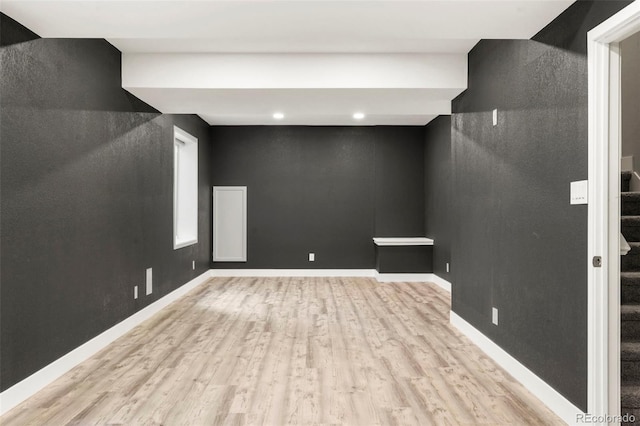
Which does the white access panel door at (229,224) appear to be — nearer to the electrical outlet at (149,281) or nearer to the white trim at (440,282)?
the electrical outlet at (149,281)

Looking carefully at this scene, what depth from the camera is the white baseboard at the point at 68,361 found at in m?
2.51

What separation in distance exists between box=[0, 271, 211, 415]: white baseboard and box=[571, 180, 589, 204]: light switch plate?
129 inches

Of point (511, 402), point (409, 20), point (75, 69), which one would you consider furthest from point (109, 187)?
point (511, 402)

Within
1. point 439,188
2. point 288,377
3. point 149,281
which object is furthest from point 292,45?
point 439,188

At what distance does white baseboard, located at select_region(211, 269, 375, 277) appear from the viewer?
7.66 metres

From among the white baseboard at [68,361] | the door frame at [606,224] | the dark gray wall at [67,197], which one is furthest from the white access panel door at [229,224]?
the door frame at [606,224]

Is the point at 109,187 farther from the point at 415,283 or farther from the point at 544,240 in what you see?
the point at 415,283

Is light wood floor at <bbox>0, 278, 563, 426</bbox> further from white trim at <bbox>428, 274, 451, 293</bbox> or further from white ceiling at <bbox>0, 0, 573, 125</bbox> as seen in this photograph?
white ceiling at <bbox>0, 0, 573, 125</bbox>

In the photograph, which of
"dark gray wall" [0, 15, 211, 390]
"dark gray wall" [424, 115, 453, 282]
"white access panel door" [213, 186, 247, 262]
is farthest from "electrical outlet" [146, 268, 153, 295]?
"dark gray wall" [424, 115, 453, 282]

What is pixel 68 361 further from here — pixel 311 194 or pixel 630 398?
pixel 311 194

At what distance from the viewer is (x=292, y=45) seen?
11.8 ft

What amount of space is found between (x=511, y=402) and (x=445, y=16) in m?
2.27

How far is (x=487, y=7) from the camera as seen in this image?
92.0 inches

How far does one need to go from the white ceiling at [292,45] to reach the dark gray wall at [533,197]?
26cm
